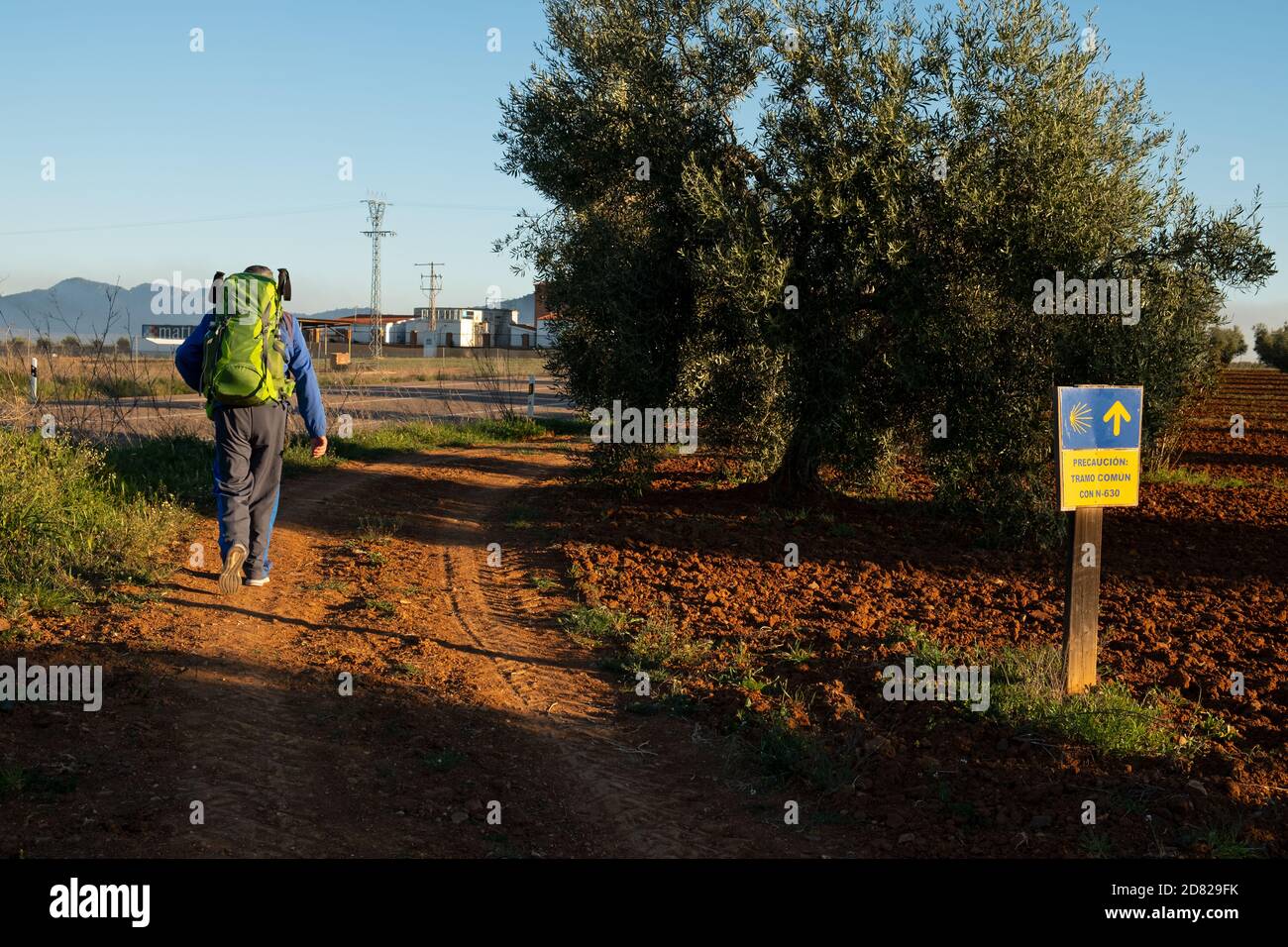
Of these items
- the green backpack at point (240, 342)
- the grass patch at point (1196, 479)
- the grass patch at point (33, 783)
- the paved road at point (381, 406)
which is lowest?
the grass patch at point (33, 783)

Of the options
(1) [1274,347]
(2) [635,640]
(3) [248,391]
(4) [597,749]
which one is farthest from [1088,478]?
(1) [1274,347]

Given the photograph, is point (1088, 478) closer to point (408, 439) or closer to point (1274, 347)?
point (408, 439)

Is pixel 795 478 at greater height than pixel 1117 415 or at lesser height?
lesser

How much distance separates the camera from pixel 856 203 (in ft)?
32.2

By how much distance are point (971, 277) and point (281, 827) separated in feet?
26.9

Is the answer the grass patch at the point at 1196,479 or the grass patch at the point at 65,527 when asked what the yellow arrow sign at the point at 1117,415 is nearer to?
the grass patch at the point at 65,527

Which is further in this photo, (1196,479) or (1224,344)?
(1224,344)

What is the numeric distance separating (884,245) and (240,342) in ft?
19.5

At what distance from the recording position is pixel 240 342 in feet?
22.8

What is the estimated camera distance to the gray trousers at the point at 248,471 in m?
7.08

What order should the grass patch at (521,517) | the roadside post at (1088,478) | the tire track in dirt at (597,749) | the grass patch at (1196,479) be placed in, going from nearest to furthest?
1. the tire track in dirt at (597,749)
2. the roadside post at (1088,478)
3. the grass patch at (521,517)
4. the grass patch at (1196,479)

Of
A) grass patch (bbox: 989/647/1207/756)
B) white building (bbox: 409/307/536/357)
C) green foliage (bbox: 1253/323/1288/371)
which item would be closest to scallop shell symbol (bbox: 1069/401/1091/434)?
grass patch (bbox: 989/647/1207/756)

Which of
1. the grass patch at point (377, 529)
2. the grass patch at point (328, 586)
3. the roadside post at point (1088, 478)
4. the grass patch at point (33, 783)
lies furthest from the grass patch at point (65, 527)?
the roadside post at point (1088, 478)
